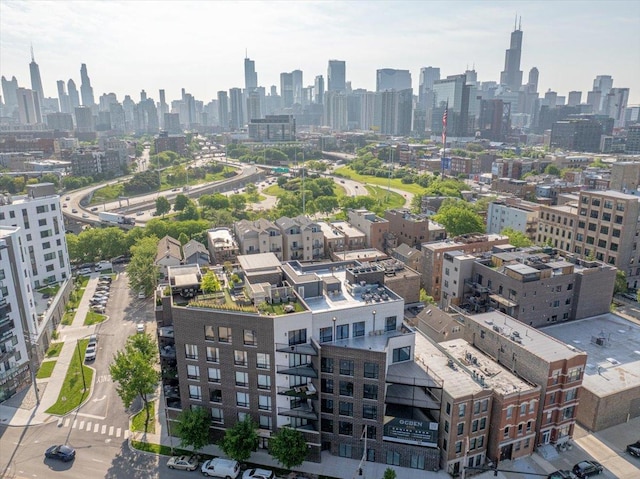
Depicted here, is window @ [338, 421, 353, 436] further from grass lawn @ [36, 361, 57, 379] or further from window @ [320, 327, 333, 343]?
grass lawn @ [36, 361, 57, 379]

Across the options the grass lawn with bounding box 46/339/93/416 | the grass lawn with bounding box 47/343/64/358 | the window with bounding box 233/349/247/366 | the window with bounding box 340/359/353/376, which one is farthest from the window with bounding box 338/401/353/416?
the grass lawn with bounding box 47/343/64/358

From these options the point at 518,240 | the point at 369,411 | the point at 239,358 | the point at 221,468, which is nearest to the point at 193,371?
the point at 239,358

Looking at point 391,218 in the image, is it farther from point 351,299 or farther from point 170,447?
point 170,447

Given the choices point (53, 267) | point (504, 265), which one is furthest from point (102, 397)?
point (504, 265)

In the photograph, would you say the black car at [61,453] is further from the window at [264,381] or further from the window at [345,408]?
the window at [345,408]

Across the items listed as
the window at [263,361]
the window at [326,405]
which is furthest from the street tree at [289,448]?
the window at [263,361]

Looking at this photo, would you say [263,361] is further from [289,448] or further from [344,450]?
[344,450]
